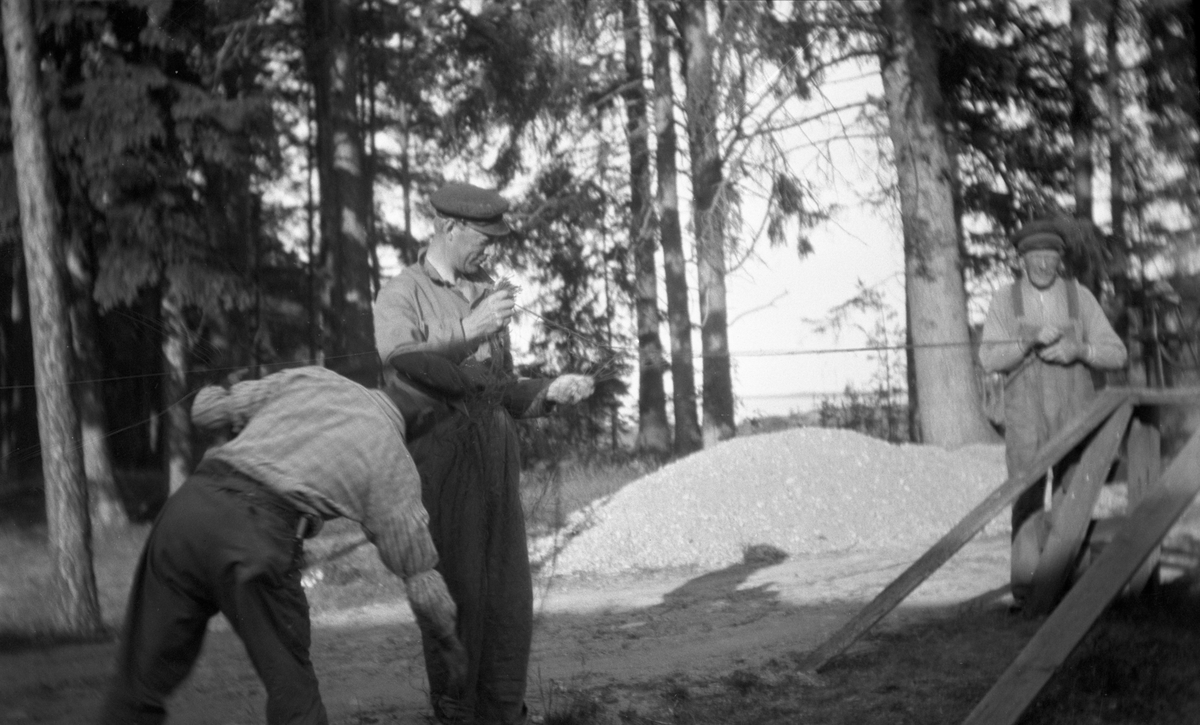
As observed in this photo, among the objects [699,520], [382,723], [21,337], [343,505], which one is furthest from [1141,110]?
[21,337]

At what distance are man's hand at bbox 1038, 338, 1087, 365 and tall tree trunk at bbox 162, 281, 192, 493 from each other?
4312 millimetres

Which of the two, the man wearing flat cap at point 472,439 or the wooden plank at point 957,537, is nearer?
the man wearing flat cap at point 472,439

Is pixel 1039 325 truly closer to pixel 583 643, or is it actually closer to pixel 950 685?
pixel 950 685

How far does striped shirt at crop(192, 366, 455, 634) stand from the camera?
280 cm

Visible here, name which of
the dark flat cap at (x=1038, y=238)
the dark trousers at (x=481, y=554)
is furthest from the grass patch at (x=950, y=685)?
the dark flat cap at (x=1038, y=238)

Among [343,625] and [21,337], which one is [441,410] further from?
[21,337]

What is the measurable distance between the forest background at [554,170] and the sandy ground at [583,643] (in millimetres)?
1150

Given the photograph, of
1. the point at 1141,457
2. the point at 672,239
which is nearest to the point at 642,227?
the point at 672,239

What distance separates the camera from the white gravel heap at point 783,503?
9703mm

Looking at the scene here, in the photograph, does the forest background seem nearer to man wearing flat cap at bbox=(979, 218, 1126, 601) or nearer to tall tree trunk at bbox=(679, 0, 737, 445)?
tall tree trunk at bbox=(679, 0, 737, 445)

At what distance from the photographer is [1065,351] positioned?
548 centimetres

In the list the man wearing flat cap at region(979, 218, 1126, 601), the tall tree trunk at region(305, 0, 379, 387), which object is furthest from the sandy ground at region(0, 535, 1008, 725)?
the tall tree trunk at region(305, 0, 379, 387)

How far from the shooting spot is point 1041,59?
33.3ft

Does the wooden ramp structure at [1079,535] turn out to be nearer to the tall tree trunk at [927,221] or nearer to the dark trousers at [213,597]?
the dark trousers at [213,597]
